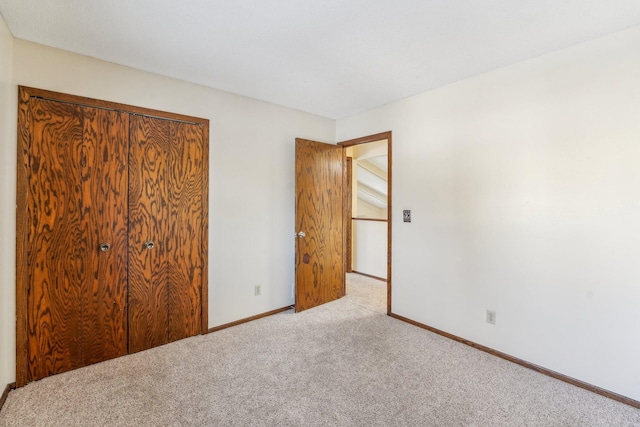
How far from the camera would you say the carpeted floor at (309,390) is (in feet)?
5.58

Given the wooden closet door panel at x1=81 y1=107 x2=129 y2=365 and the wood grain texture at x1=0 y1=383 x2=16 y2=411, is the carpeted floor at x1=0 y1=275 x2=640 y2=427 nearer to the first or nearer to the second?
the wood grain texture at x1=0 y1=383 x2=16 y2=411

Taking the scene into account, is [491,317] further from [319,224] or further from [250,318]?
[250,318]

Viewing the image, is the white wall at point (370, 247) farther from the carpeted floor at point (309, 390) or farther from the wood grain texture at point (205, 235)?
the wood grain texture at point (205, 235)

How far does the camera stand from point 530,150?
2240mm

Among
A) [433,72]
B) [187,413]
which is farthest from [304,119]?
[187,413]

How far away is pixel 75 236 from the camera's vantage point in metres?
2.16

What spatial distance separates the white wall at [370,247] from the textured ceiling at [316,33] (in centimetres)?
273

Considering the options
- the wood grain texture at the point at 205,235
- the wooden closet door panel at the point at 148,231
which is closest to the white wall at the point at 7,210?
the wooden closet door panel at the point at 148,231

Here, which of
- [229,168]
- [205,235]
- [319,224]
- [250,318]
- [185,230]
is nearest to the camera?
[185,230]

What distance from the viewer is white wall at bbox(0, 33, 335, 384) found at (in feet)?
6.42

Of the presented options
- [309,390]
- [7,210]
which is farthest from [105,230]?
[309,390]

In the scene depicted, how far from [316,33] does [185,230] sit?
193 cm

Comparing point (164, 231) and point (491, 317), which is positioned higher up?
point (164, 231)

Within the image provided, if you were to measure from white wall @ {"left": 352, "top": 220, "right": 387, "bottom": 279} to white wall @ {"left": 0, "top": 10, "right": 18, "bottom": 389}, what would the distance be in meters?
4.17
